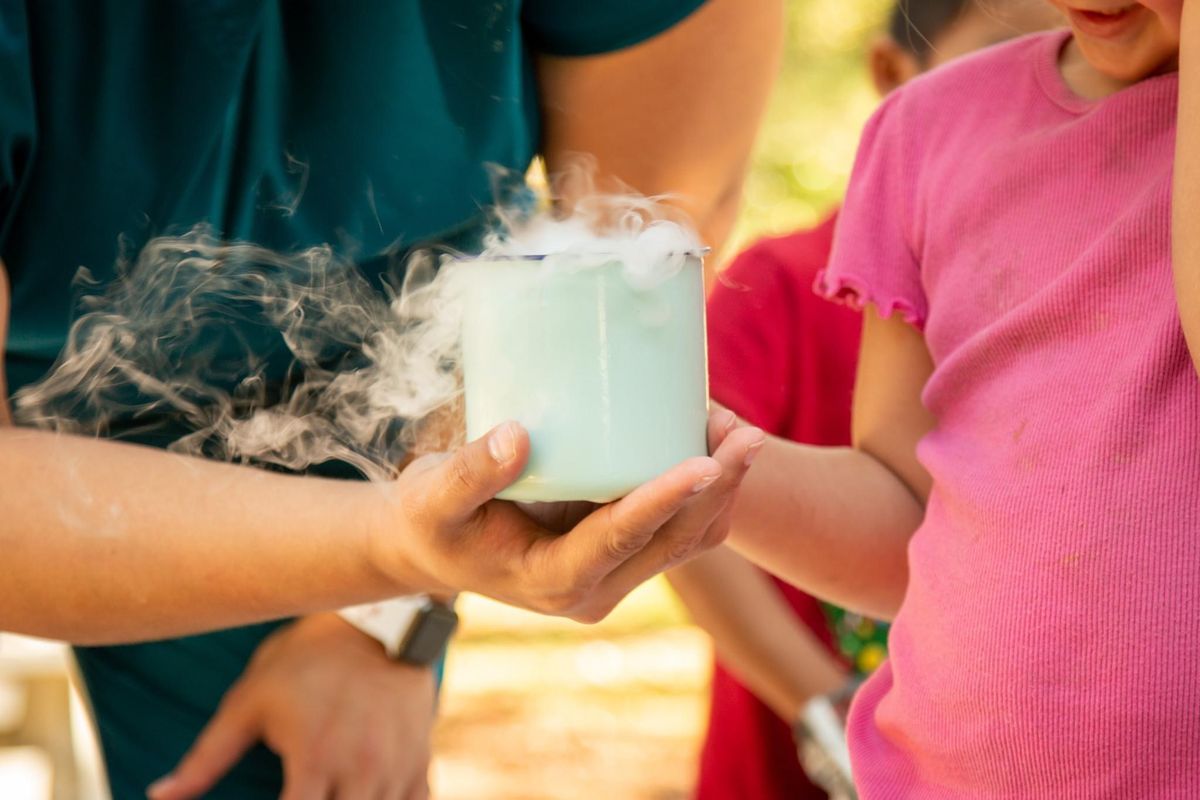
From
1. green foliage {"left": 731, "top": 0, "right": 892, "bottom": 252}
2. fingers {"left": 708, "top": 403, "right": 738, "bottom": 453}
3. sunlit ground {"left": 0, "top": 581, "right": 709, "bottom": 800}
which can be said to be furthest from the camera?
green foliage {"left": 731, "top": 0, "right": 892, "bottom": 252}

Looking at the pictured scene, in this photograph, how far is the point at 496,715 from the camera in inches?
203

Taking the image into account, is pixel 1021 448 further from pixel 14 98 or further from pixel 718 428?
pixel 14 98

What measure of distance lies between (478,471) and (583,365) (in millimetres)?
100

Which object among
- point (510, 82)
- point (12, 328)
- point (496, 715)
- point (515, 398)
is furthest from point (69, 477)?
point (496, 715)

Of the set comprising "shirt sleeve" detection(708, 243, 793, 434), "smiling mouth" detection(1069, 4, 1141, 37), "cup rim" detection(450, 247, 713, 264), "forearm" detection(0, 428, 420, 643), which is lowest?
"shirt sleeve" detection(708, 243, 793, 434)

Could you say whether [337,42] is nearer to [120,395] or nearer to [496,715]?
[120,395]

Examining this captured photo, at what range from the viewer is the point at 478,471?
37.9 inches

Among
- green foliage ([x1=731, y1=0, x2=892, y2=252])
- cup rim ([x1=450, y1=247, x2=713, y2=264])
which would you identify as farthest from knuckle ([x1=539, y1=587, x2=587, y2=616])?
green foliage ([x1=731, y1=0, x2=892, y2=252])

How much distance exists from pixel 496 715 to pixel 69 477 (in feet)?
13.4

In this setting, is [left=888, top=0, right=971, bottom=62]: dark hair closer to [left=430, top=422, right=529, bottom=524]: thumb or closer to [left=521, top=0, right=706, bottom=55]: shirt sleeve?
[left=521, top=0, right=706, bottom=55]: shirt sleeve

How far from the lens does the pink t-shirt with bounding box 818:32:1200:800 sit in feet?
3.30

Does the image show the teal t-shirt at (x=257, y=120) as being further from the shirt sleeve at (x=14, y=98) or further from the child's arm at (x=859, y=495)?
the child's arm at (x=859, y=495)

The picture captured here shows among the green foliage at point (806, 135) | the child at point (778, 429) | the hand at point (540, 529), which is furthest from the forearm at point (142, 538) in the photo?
the green foliage at point (806, 135)

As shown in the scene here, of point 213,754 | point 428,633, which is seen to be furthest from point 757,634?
point 213,754
